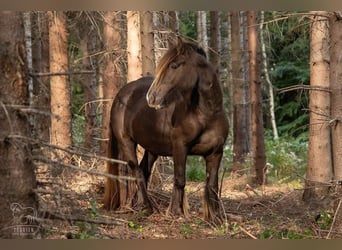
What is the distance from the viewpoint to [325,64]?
6.08 m

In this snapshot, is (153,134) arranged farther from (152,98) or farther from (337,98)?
(337,98)

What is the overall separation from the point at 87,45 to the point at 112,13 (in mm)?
3236

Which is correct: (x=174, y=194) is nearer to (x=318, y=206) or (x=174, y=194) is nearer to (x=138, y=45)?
(x=318, y=206)

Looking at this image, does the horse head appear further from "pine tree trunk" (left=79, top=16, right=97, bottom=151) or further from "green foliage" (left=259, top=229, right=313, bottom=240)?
"pine tree trunk" (left=79, top=16, right=97, bottom=151)

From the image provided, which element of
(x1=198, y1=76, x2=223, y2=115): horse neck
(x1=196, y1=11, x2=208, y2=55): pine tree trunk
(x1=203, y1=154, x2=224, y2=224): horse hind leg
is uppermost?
(x1=196, y1=11, x2=208, y2=55): pine tree trunk

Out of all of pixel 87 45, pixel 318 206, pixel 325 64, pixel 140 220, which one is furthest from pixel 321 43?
pixel 87 45

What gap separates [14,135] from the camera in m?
3.12

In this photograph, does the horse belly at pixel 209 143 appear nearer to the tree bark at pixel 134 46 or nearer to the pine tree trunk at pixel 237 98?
the tree bark at pixel 134 46

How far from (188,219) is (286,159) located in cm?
524

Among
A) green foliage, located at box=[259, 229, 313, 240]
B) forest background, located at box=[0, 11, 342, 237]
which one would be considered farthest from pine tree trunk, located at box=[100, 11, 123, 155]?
green foliage, located at box=[259, 229, 313, 240]

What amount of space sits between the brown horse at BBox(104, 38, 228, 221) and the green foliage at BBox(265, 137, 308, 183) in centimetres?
254

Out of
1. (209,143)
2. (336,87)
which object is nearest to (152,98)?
(209,143)

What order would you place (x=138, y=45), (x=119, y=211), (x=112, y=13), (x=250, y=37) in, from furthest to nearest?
(x=250, y=37), (x=112, y=13), (x=138, y=45), (x=119, y=211)

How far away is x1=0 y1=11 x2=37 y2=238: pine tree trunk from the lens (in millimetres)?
3201
